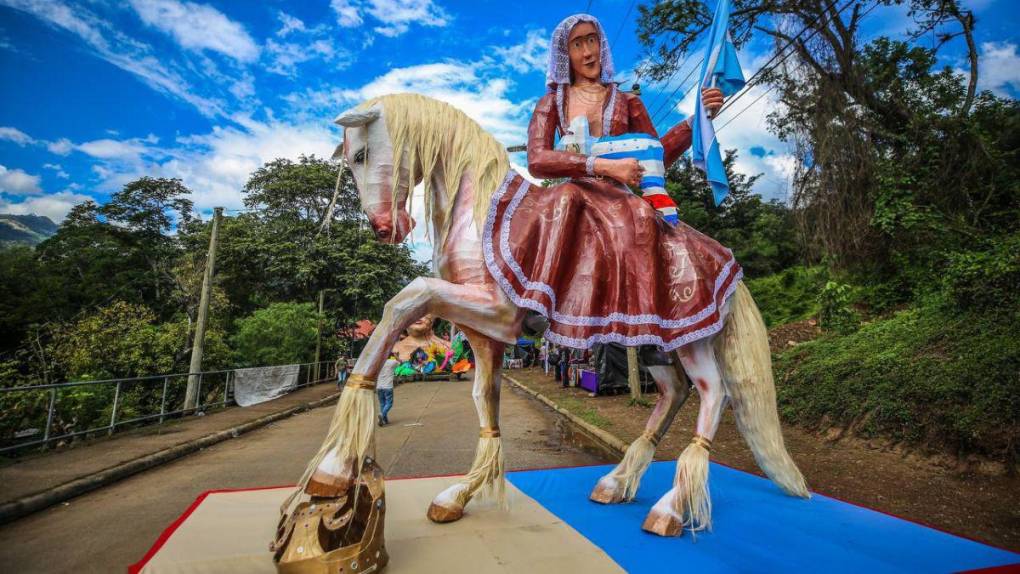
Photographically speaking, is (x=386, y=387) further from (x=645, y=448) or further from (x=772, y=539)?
(x=772, y=539)

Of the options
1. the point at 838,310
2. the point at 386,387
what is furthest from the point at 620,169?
the point at 386,387

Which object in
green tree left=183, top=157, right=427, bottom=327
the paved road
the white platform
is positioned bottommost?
the paved road

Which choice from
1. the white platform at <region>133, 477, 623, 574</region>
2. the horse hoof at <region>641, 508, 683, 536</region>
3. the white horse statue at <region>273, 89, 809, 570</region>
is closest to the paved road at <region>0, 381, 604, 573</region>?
the white platform at <region>133, 477, 623, 574</region>

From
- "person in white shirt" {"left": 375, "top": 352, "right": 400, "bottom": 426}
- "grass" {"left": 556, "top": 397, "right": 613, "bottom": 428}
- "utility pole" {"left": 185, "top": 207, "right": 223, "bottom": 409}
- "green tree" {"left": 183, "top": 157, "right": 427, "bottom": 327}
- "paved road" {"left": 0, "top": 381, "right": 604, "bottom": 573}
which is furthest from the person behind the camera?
"green tree" {"left": 183, "top": 157, "right": 427, "bottom": 327}

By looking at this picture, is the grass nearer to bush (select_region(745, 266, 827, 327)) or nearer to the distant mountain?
bush (select_region(745, 266, 827, 327))

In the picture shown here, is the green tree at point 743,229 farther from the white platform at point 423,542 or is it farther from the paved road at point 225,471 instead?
the white platform at point 423,542

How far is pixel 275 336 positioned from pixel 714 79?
1789 centimetres

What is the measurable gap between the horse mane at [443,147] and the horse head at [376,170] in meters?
0.03

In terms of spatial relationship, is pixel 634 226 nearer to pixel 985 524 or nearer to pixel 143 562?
pixel 143 562

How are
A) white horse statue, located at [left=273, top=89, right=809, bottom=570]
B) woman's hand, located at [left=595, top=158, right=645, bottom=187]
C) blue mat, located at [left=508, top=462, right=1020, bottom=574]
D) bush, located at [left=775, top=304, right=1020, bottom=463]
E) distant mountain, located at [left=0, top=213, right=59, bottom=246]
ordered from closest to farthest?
blue mat, located at [left=508, top=462, right=1020, bottom=574] < white horse statue, located at [left=273, top=89, right=809, bottom=570] < woman's hand, located at [left=595, top=158, right=645, bottom=187] < bush, located at [left=775, top=304, right=1020, bottom=463] < distant mountain, located at [left=0, top=213, right=59, bottom=246]

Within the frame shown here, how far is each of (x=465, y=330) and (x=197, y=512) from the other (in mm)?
1679

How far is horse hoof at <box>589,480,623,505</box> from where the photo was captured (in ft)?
8.61

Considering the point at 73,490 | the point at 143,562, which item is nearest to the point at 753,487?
the point at 143,562

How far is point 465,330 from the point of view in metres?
2.33
